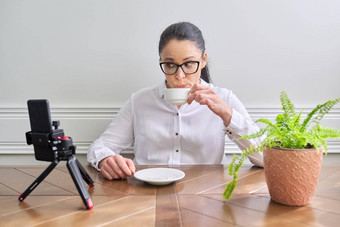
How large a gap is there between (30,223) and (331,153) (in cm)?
197

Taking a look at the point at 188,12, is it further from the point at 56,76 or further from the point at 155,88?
the point at 56,76

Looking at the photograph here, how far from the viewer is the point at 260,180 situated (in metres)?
→ 1.10

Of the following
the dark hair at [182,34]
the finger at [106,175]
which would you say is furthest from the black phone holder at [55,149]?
the dark hair at [182,34]

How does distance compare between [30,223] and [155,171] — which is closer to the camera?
[30,223]

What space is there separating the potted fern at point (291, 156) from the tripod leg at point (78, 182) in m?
0.39

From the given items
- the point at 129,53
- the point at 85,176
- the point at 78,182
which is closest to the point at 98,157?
the point at 85,176

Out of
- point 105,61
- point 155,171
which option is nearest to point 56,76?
point 105,61

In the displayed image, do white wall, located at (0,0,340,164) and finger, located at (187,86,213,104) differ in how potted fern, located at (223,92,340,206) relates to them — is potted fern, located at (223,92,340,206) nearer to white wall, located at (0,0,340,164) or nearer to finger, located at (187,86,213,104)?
finger, located at (187,86,213,104)

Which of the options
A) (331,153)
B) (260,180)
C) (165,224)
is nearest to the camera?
(165,224)

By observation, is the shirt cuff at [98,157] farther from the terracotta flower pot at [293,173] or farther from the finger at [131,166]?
the terracotta flower pot at [293,173]

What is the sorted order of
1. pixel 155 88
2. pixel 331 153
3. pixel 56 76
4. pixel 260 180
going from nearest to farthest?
pixel 260 180, pixel 155 88, pixel 56 76, pixel 331 153

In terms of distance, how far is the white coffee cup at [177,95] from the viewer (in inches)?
45.9

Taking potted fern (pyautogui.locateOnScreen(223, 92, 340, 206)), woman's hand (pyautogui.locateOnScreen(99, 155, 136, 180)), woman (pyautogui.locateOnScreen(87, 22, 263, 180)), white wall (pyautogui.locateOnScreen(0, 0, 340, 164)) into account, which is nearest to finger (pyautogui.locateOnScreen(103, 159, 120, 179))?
woman's hand (pyautogui.locateOnScreen(99, 155, 136, 180))

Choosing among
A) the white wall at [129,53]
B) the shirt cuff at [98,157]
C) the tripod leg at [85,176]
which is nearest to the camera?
the tripod leg at [85,176]
